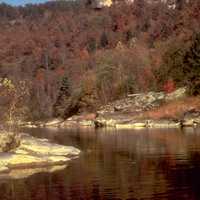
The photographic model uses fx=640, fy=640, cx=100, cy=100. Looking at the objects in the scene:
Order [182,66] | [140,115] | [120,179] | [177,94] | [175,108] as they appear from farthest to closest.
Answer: [182,66]
[177,94]
[140,115]
[175,108]
[120,179]

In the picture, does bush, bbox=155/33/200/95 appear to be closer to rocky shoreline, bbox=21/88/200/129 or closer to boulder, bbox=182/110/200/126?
rocky shoreline, bbox=21/88/200/129

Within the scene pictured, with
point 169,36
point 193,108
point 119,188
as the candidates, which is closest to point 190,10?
point 169,36

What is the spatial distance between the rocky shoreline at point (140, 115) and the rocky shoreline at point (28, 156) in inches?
1935

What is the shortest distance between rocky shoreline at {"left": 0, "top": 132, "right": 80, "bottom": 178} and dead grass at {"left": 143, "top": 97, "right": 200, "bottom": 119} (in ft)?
182

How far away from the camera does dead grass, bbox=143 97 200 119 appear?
108 metres

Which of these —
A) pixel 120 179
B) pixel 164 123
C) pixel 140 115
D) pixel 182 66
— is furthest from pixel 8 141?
pixel 182 66

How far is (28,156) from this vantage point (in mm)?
47094

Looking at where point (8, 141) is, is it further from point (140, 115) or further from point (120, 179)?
point (140, 115)

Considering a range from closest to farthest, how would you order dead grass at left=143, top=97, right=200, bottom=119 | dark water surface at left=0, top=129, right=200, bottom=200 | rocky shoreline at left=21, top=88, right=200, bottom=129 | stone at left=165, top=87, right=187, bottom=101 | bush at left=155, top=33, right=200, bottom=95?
1. dark water surface at left=0, top=129, right=200, bottom=200
2. rocky shoreline at left=21, top=88, right=200, bottom=129
3. dead grass at left=143, top=97, right=200, bottom=119
4. stone at left=165, top=87, right=187, bottom=101
5. bush at left=155, top=33, right=200, bottom=95

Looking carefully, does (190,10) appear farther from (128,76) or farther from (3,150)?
(3,150)

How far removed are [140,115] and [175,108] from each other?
21.8 feet

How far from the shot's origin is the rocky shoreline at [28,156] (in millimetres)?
42812

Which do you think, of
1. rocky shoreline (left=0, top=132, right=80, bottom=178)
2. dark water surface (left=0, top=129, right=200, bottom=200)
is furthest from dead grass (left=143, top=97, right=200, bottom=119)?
rocky shoreline (left=0, top=132, right=80, bottom=178)

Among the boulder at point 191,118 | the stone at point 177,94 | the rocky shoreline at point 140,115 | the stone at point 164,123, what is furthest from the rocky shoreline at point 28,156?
the stone at point 177,94
